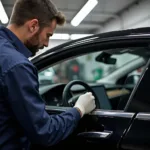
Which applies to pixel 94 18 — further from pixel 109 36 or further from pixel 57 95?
pixel 109 36

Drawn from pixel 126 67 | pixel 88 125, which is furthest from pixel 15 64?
pixel 126 67

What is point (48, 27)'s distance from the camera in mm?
1460

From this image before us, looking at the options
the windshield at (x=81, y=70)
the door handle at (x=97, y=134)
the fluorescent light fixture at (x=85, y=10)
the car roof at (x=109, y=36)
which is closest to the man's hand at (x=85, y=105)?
the door handle at (x=97, y=134)

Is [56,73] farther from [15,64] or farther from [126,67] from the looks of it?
[15,64]

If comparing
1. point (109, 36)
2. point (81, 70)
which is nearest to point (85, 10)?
point (81, 70)

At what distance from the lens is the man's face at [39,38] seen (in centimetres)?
142

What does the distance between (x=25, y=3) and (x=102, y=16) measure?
10.5m

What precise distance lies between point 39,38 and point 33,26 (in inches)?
3.0

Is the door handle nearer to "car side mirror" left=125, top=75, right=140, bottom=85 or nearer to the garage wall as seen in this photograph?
"car side mirror" left=125, top=75, right=140, bottom=85

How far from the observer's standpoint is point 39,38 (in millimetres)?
1444

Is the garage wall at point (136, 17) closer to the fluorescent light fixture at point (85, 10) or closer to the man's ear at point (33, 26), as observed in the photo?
the fluorescent light fixture at point (85, 10)

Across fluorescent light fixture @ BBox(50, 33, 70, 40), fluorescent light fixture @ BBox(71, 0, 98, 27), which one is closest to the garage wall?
fluorescent light fixture @ BBox(71, 0, 98, 27)

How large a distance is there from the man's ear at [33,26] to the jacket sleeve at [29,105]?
22 cm

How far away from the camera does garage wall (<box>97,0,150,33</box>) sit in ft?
30.2
